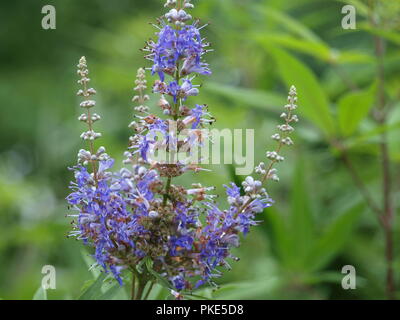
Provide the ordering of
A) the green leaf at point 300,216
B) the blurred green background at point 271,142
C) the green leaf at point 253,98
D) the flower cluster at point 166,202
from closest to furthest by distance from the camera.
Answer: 1. the flower cluster at point 166,202
2. the blurred green background at point 271,142
3. the green leaf at point 253,98
4. the green leaf at point 300,216

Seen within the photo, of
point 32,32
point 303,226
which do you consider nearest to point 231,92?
point 303,226

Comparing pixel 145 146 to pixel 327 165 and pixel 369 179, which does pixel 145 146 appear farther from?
pixel 327 165

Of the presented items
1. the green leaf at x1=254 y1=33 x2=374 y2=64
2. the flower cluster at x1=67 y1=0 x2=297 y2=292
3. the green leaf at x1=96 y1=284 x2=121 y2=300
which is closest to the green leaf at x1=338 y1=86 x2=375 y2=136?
the green leaf at x1=254 y1=33 x2=374 y2=64

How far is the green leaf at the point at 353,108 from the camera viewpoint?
319 cm

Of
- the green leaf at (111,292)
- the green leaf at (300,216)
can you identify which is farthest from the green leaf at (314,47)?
the green leaf at (111,292)

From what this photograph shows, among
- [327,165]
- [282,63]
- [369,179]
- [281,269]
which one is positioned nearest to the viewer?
[282,63]

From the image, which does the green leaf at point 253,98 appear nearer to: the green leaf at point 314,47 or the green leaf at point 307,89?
the green leaf at point 307,89

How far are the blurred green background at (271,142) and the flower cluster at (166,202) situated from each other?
475 millimetres

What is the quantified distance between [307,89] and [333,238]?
839 millimetres

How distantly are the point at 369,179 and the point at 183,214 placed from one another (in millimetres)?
2457

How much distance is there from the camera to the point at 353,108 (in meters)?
3.29

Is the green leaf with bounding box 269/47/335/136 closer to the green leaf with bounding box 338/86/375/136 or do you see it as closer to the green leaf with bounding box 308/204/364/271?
the green leaf with bounding box 338/86/375/136

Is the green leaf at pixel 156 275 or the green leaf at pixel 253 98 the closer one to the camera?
the green leaf at pixel 156 275

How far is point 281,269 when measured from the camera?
363 cm
